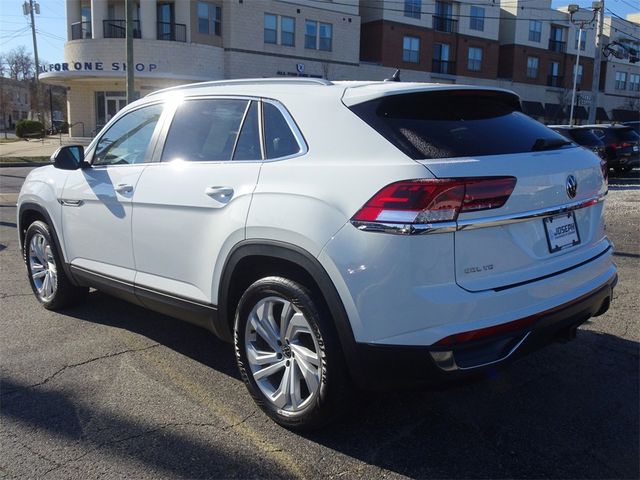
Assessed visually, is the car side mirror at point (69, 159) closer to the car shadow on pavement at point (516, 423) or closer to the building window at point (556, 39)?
the car shadow on pavement at point (516, 423)

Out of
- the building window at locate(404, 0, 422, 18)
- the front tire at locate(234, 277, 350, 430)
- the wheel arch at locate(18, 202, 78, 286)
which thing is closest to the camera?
the front tire at locate(234, 277, 350, 430)

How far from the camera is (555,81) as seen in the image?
2266 inches

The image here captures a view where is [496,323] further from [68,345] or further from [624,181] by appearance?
[624,181]

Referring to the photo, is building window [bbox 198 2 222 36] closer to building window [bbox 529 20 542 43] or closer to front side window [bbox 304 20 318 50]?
front side window [bbox 304 20 318 50]

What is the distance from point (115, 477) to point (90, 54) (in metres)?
36.9

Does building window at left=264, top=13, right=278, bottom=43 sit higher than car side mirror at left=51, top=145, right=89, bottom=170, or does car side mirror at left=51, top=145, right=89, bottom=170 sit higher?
building window at left=264, top=13, right=278, bottom=43

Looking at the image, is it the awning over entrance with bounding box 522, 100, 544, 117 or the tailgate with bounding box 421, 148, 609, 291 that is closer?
the tailgate with bounding box 421, 148, 609, 291

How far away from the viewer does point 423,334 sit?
2.59 m

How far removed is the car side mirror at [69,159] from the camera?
4.60m

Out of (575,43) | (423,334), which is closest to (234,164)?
(423,334)

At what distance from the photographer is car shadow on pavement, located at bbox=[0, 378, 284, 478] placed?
283cm

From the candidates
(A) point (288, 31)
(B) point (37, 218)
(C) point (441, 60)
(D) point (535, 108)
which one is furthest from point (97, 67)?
(D) point (535, 108)

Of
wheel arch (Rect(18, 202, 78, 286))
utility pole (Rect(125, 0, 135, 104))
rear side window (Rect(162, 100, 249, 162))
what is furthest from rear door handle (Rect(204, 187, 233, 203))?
utility pole (Rect(125, 0, 135, 104))

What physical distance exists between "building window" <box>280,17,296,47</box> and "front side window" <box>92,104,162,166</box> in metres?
35.8
